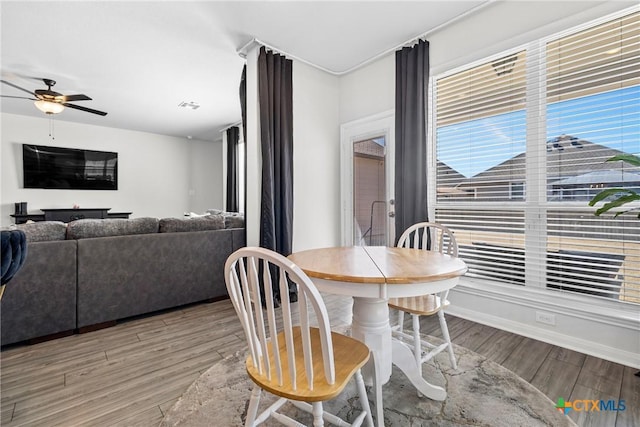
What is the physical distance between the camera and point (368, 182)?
3729 mm

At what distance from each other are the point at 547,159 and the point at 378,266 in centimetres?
185

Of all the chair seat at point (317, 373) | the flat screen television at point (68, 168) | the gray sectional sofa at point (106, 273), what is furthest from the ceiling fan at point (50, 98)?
the chair seat at point (317, 373)

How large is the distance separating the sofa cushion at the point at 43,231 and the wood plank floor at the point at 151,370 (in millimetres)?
815

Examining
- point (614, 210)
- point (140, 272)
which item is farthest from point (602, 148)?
point (140, 272)

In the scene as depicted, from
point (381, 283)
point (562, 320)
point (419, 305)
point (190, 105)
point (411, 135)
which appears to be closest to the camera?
point (381, 283)

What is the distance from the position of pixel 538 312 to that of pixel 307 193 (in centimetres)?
251

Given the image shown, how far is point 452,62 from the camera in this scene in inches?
109

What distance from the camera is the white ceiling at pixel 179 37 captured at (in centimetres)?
255

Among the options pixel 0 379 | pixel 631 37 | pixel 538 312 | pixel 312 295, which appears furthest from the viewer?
pixel 538 312

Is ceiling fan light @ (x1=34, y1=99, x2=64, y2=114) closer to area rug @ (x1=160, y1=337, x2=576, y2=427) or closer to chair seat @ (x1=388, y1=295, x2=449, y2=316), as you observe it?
area rug @ (x1=160, y1=337, x2=576, y2=427)

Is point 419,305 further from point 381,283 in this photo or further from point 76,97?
point 76,97

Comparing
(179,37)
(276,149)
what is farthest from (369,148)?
(179,37)

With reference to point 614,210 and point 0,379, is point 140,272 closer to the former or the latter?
point 0,379

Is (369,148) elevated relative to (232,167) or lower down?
lower down
